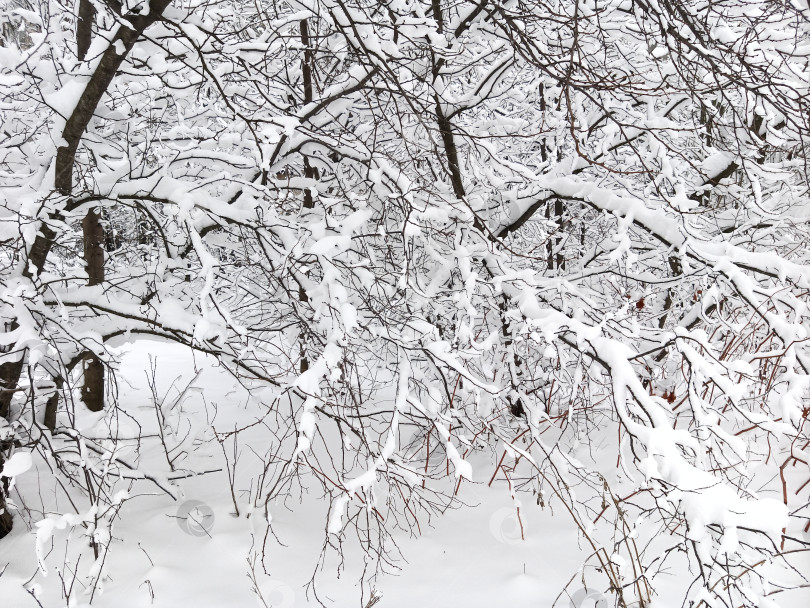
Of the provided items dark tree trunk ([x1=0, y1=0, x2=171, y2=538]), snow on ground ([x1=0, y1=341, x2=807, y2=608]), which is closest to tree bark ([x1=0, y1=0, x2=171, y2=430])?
dark tree trunk ([x1=0, y1=0, x2=171, y2=538])

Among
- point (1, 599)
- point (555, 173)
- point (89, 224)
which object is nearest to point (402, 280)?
point (555, 173)

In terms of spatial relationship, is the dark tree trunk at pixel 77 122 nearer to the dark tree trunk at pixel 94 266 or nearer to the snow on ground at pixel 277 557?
the snow on ground at pixel 277 557

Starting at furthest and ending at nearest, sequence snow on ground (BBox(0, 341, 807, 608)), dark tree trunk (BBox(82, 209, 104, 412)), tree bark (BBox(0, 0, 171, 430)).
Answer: dark tree trunk (BBox(82, 209, 104, 412)) < snow on ground (BBox(0, 341, 807, 608)) < tree bark (BBox(0, 0, 171, 430))

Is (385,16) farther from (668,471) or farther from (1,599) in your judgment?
(1,599)

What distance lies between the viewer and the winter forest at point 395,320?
8.84ft

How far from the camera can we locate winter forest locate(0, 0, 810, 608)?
2693 mm

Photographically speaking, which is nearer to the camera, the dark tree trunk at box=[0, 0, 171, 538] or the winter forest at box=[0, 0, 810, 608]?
the winter forest at box=[0, 0, 810, 608]

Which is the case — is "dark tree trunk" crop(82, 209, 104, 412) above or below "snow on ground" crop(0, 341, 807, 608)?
above

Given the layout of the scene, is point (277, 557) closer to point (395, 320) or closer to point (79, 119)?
point (395, 320)

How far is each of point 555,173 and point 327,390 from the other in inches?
86.2

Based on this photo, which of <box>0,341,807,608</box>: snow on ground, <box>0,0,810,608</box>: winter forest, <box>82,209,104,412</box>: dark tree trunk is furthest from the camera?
<box>82,209,104,412</box>: dark tree trunk

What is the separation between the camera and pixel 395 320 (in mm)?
3084

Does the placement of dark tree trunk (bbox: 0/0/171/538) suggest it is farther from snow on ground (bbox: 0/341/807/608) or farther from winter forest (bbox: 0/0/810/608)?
snow on ground (bbox: 0/341/807/608)

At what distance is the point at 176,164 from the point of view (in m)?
4.36
